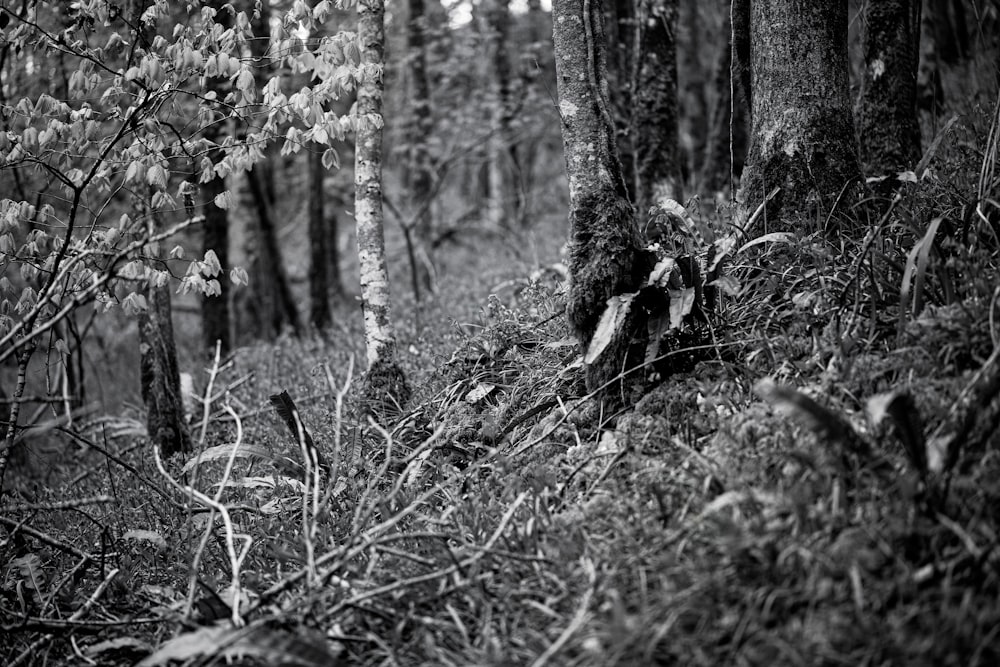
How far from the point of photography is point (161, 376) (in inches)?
282

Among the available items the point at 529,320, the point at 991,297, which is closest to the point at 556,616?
the point at 991,297

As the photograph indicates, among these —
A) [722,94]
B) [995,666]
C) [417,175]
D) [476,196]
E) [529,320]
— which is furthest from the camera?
[476,196]

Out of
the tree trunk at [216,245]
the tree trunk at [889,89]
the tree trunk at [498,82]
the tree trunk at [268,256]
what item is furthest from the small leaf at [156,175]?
the tree trunk at [498,82]

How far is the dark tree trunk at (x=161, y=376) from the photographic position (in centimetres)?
713

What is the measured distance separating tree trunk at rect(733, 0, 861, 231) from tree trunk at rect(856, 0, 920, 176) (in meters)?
0.75

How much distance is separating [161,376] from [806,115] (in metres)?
5.94

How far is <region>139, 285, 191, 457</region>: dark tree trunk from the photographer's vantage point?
23.4 feet

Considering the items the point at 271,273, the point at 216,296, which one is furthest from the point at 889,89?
the point at 271,273

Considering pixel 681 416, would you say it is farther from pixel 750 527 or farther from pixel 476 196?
pixel 476 196

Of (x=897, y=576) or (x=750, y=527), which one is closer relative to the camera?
(x=897, y=576)

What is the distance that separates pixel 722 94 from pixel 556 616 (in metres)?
7.47

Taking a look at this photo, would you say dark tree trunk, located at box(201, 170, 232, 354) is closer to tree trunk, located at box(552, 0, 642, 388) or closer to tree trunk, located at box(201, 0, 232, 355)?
tree trunk, located at box(201, 0, 232, 355)

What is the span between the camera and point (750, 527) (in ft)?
8.96

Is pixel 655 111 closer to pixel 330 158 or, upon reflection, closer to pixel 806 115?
pixel 806 115
